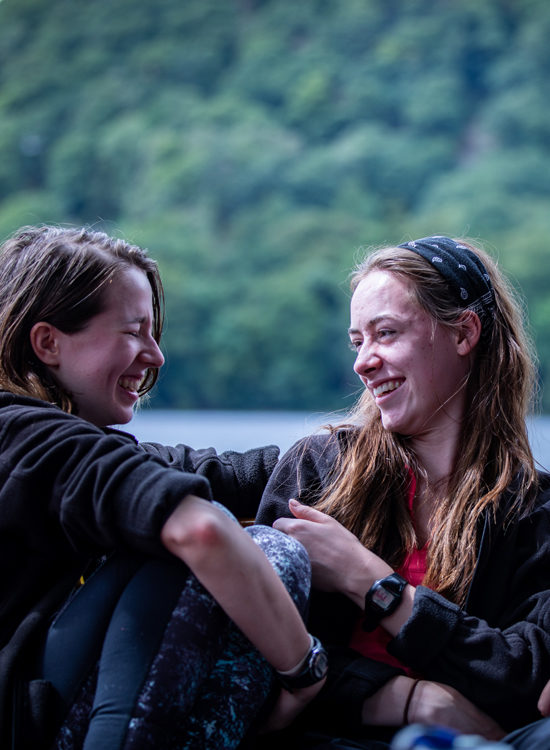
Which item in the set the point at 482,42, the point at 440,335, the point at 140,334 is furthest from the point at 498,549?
the point at 482,42

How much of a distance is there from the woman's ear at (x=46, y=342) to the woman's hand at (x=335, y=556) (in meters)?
0.55

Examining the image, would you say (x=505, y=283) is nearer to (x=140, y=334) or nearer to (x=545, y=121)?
(x=140, y=334)

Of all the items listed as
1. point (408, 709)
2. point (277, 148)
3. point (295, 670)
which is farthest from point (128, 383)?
point (277, 148)

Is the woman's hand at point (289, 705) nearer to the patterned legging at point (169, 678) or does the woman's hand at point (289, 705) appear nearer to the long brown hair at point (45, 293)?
the patterned legging at point (169, 678)

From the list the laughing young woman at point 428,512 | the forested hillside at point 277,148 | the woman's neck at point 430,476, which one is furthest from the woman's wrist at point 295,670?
the forested hillside at point 277,148

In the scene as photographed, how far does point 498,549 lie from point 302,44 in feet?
108

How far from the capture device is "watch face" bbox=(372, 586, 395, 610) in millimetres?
1597

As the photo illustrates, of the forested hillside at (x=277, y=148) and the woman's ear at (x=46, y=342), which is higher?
the forested hillside at (x=277, y=148)

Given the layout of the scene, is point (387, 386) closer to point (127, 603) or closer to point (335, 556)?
point (335, 556)

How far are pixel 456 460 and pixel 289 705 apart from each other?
2.39ft

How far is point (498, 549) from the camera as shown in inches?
69.2

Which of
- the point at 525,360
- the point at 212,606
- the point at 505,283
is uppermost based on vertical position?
the point at 505,283

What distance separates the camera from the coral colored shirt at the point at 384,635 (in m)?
1.71

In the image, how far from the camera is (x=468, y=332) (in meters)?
1.96
